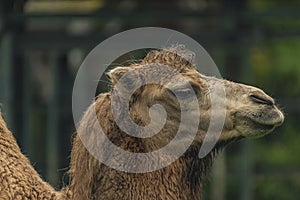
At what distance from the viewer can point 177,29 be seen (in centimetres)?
1501

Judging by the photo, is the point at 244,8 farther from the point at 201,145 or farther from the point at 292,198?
the point at 201,145

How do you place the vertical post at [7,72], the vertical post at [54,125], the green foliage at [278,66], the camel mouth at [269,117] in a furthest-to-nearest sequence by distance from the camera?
the green foliage at [278,66]
the vertical post at [54,125]
the vertical post at [7,72]
the camel mouth at [269,117]

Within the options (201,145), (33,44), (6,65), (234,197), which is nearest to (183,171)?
(201,145)

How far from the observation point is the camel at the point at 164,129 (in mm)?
5465

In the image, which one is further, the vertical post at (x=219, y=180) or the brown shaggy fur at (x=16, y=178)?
the vertical post at (x=219, y=180)

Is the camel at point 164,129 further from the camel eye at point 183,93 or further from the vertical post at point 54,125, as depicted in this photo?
the vertical post at point 54,125

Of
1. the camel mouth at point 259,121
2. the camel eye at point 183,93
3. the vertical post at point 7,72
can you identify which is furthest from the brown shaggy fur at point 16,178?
the vertical post at point 7,72

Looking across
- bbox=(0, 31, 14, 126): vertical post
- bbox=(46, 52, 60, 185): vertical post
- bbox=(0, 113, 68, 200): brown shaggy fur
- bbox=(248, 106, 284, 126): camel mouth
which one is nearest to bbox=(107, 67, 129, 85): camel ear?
bbox=(0, 113, 68, 200): brown shaggy fur

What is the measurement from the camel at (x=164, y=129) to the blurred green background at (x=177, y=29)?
519cm

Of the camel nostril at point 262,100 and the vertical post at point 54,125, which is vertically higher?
the camel nostril at point 262,100

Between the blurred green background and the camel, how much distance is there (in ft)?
17.0

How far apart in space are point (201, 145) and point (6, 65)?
6.01 metres

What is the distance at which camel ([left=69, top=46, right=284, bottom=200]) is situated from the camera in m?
5.46

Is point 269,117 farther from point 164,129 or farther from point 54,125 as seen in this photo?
point 54,125
